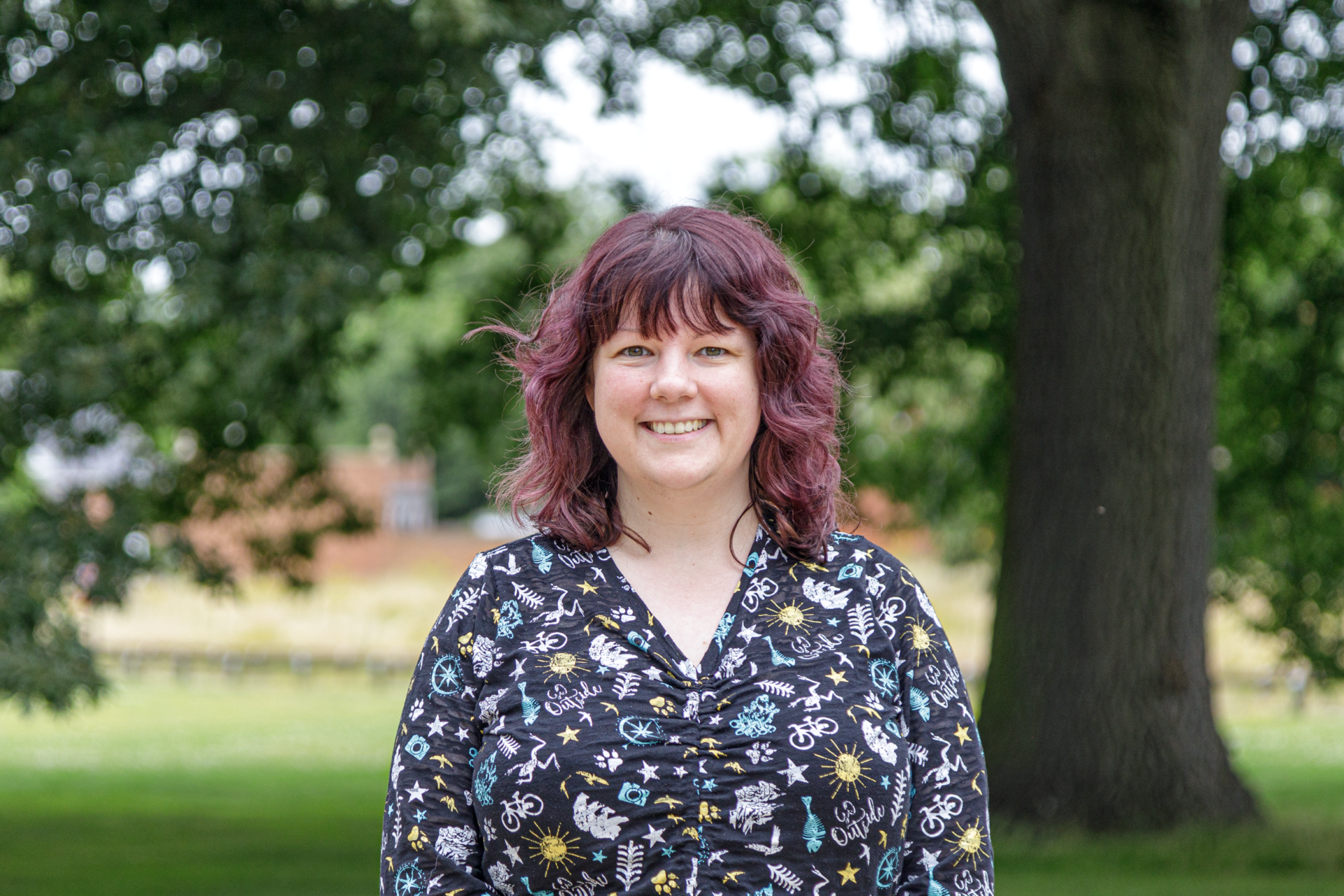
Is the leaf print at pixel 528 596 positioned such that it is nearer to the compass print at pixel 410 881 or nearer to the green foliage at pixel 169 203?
the compass print at pixel 410 881

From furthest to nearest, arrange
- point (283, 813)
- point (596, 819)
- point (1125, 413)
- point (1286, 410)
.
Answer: point (283, 813)
point (1286, 410)
point (1125, 413)
point (596, 819)

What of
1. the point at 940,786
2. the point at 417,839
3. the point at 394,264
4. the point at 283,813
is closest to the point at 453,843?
the point at 417,839

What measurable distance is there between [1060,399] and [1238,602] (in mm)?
5027

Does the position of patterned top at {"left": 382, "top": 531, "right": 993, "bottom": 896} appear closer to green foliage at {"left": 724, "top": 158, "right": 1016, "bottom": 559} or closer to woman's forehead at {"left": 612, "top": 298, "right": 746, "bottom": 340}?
woman's forehead at {"left": 612, "top": 298, "right": 746, "bottom": 340}

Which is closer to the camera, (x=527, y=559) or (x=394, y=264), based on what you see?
(x=527, y=559)

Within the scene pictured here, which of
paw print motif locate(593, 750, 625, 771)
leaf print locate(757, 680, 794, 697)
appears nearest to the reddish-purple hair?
leaf print locate(757, 680, 794, 697)

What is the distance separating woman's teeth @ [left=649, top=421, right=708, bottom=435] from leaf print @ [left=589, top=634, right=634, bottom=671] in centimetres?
32

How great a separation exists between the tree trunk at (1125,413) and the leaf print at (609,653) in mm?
6946

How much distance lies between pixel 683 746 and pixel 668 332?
0.60 m

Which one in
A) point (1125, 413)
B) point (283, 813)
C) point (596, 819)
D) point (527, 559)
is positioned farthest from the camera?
point (283, 813)

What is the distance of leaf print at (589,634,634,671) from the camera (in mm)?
2170

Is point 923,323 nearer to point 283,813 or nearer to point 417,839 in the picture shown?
point 283,813

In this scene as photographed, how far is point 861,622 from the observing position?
2.24m

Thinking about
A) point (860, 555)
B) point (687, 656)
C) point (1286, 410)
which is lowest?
point (687, 656)
